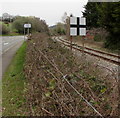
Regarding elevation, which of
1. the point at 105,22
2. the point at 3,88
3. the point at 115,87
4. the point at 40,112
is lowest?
the point at 3,88

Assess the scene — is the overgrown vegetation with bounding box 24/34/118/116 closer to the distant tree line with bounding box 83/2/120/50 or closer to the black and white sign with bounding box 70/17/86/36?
the black and white sign with bounding box 70/17/86/36

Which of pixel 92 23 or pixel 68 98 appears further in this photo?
pixel 92 23

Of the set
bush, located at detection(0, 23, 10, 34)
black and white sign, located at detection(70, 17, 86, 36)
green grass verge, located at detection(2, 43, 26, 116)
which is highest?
bush, located at detection(0, 23, 10, 34)

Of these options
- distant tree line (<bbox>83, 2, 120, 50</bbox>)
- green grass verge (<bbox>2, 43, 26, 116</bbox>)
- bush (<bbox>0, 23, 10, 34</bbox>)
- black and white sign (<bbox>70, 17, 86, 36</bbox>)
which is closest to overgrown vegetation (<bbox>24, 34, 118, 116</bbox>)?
green grass verge (<bbox>2, 43, 26, 116</bbox>)

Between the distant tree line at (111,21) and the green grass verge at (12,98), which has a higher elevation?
the distant tree line at (111,21)

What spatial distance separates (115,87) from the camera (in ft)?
12.4

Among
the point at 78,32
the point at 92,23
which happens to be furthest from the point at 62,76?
the point at 92,23

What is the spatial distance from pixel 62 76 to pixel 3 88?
11.8ft

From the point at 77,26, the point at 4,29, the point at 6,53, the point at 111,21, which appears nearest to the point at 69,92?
the point at 77,26

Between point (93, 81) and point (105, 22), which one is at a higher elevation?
point (105, 22)

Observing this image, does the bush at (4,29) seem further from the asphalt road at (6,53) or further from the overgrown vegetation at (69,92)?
the overgrown vegetation at (69,92)

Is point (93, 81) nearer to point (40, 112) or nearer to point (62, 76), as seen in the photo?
point (62, 76)

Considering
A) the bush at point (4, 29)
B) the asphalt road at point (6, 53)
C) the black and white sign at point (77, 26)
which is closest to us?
the black and white sign at point (77, 26)

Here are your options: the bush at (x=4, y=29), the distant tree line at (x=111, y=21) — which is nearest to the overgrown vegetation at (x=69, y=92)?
the distant tree line at (x=111, y=21)
